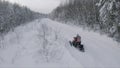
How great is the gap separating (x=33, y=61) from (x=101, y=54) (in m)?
4.61

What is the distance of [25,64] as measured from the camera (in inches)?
350

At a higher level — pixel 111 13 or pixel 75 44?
pixel 111 13

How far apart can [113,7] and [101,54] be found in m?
5.69

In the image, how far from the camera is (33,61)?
916cm

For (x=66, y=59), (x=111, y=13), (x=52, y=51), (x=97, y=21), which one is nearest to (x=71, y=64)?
(x=66, y=59)

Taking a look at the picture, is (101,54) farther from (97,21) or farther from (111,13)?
(97,21)

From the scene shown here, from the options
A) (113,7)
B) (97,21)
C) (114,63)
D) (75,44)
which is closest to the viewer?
(114,63)

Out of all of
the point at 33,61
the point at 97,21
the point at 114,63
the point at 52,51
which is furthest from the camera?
the point at 97,21

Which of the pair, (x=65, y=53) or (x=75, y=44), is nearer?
(x=65, y=53)

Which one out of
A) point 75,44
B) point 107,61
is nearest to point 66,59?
point 107,61

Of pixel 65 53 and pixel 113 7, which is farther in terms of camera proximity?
pixel 113 7

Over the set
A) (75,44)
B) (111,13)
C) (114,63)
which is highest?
(111,13)

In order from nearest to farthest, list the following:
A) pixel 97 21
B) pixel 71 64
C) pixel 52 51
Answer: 1. pixel 71 64
2. pixel 52 51
3. pixel 97 21

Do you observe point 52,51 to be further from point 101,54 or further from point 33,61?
point 101,54
